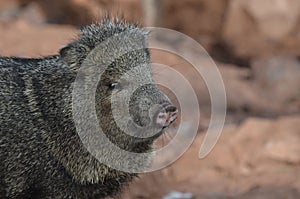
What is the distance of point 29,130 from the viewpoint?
5570mm

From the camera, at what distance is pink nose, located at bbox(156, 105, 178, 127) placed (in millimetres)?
5055

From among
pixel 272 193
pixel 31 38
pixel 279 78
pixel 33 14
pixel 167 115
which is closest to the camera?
pixel 167 115

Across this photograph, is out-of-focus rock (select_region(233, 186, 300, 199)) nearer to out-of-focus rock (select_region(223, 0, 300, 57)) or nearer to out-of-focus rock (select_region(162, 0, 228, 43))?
out-of-focus rock (select_region(223, 0, 300, 57))

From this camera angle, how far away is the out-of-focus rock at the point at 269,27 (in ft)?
37.8

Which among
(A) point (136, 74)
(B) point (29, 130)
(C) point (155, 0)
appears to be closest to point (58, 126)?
(B) point (29, 130)

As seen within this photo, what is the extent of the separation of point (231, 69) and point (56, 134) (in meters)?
5.70

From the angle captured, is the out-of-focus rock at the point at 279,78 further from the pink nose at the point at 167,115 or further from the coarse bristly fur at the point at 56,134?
the pink nose at the point at 167,115

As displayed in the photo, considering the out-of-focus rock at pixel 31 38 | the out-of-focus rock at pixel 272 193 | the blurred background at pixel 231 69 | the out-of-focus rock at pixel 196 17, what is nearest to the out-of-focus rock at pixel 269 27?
the blurred background at pixel 231 69

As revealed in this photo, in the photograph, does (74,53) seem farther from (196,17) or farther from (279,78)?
(196,17)

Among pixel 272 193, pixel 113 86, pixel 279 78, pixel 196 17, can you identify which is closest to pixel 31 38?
pixel 279 78

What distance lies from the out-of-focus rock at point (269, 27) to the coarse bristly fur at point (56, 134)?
6115mm

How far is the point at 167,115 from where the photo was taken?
200 inches

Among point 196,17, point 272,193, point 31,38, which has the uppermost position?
point 196,17

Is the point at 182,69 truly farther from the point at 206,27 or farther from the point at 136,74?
the point at 136,74
